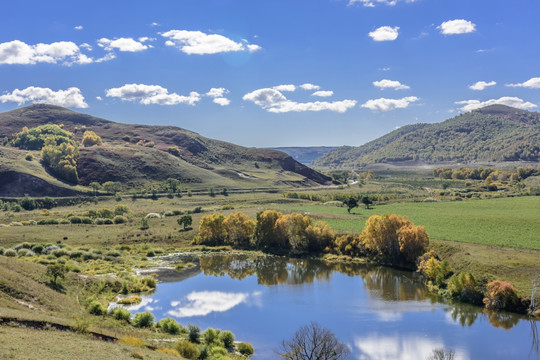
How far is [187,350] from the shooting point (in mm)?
35250

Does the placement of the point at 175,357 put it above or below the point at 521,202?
below

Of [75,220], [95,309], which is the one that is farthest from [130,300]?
[75,220]

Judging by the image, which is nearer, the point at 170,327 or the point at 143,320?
the point at 170,327

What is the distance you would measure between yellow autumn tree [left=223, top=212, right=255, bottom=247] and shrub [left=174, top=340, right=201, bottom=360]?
202 ft

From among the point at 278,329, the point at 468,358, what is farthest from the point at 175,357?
the point at 468,358

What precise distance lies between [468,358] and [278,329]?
19.3 meters

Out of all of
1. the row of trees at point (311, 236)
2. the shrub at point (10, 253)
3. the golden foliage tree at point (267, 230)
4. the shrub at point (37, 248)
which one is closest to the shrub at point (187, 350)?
the row of trees at point (311, 236)

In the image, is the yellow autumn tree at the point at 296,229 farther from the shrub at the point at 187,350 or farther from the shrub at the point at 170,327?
the shrub at the point at 187,350

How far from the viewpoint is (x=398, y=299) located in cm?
5722

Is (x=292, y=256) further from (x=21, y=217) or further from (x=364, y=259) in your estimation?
(x=21, y=217)

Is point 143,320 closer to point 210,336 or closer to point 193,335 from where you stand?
point 193,335

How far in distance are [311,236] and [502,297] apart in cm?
4219

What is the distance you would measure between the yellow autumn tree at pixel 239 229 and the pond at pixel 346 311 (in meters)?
19.6

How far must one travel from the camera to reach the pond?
4247cm
